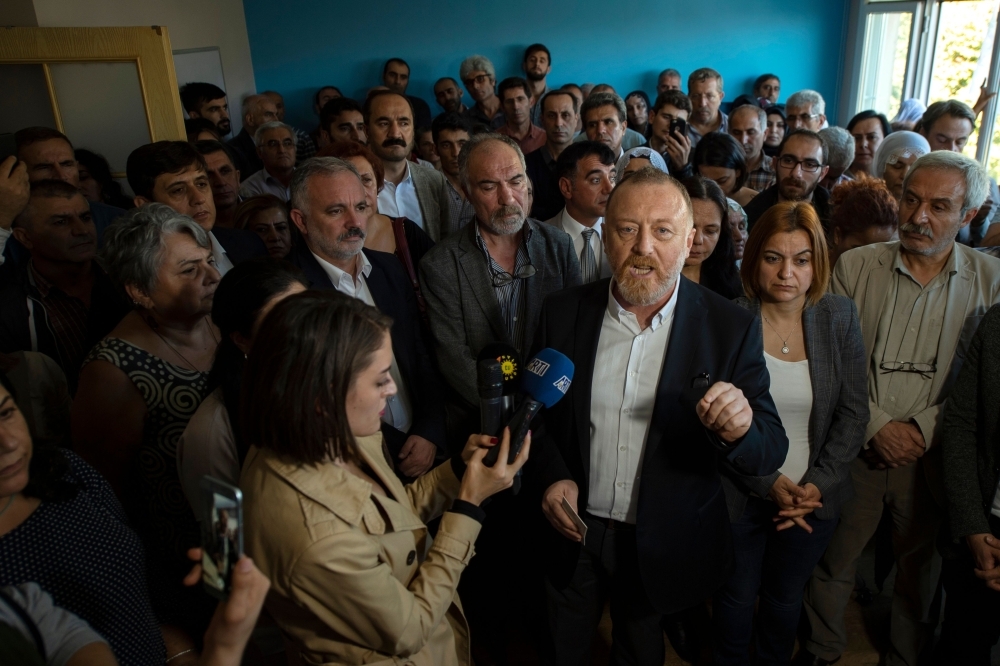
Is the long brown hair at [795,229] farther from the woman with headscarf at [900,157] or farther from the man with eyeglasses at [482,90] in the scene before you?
the man with eyeglasses at [482,90]

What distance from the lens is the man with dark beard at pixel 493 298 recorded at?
8.43 feet

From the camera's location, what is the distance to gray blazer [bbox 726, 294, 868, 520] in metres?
2.12

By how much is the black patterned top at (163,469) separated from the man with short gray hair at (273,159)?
9.43 feet

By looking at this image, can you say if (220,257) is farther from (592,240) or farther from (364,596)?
(364,596)

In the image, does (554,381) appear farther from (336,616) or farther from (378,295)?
(378,295)

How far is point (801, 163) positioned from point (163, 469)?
3569 millimetres

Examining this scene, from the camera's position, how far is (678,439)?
179 cm

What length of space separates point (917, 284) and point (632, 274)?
4.24 feet

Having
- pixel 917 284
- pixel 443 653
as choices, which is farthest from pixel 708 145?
pixel 443 653

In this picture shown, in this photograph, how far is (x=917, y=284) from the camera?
2340 mm

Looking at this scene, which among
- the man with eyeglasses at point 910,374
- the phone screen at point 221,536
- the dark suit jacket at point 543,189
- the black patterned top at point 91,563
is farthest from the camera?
the dark suit jacket at point 543,189

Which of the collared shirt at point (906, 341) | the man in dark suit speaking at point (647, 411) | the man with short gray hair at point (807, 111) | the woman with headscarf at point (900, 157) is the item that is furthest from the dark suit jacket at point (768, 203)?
the man in dark suit speaking at point (647, 411)

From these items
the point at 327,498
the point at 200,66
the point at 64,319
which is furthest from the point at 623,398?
the point at 200,66

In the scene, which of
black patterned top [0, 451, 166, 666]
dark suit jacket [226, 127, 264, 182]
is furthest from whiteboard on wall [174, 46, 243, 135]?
black patterned top [0, 451, 166, 666]
